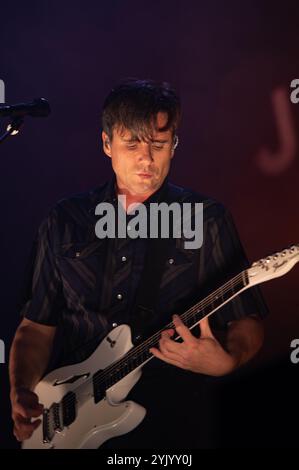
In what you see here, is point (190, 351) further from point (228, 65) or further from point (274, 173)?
point (228, 65)

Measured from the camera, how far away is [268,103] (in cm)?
252

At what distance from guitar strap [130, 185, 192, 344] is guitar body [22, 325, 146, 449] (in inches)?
2.8

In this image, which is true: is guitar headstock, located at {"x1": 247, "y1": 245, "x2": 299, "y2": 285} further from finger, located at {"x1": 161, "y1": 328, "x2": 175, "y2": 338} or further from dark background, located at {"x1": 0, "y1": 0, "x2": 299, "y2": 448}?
dark background, located at {"x1": 0, "y1": 0, "x2": 299, "y2": 448}

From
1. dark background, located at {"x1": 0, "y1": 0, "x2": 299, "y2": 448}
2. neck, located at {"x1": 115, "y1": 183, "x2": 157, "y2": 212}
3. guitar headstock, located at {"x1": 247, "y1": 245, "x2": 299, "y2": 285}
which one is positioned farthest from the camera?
dark background, located at {"x1": 0, "y1": 0, "x2": 299, "y2": 448}

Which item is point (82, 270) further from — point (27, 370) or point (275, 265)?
point (275, 265)

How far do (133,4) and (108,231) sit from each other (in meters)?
1.09

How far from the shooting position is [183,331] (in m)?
1.84

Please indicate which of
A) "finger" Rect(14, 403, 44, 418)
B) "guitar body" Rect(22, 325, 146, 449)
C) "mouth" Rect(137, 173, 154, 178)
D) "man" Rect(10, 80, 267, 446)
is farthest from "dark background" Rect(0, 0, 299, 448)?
"finger" Rect(14, 403, 44, 418)

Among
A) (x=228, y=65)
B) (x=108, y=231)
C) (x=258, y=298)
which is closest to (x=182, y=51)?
(x=228, y=65)

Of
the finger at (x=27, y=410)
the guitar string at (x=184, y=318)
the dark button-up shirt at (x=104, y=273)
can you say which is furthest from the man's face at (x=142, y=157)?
the finger at (x=27, y=410)

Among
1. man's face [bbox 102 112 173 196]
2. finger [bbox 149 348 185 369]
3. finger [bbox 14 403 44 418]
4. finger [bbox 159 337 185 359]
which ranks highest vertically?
man's face [bbox 102 112 173 196]

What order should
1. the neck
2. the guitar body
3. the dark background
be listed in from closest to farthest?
the guitar body < the neck < the dark background

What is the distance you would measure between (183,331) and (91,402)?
0.46 metres

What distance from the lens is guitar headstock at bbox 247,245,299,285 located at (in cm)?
177
